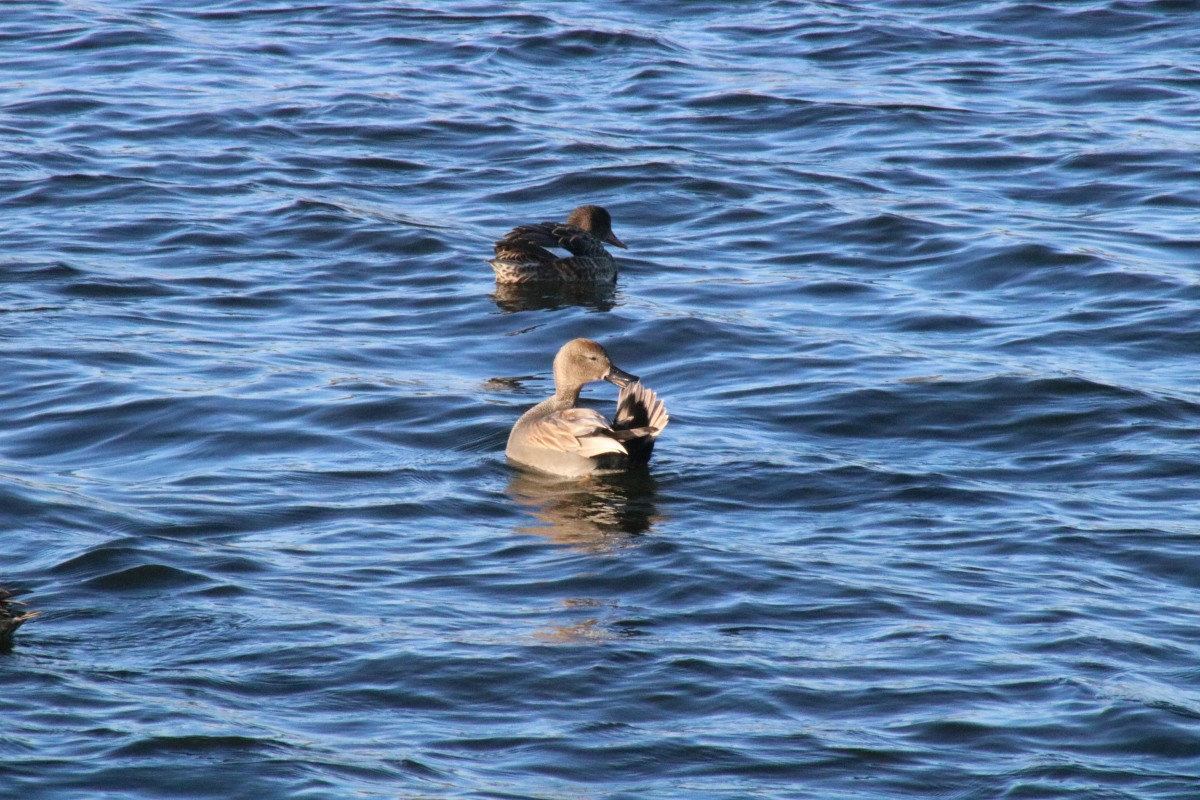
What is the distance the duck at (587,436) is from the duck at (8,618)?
3261mm

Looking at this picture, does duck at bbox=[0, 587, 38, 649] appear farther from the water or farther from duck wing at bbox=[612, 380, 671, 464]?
duck wing at bbox=[612, 380, 671, 464]

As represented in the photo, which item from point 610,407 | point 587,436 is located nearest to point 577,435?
point 587,436

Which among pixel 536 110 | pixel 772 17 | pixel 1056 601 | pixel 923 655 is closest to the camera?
pixel 923 655

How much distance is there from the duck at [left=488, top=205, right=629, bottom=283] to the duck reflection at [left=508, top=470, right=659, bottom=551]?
3.98 meters

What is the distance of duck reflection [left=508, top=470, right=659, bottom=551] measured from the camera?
849cm

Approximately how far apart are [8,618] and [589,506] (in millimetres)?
3259

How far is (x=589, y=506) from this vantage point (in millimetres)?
9070

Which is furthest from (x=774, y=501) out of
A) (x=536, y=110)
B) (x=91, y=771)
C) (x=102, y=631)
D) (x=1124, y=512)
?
(x=536, y=110)

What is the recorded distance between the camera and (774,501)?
8.82 m

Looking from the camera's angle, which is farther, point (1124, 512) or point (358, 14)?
point (358, 14)

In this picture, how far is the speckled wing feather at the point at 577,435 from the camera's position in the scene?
9.20m

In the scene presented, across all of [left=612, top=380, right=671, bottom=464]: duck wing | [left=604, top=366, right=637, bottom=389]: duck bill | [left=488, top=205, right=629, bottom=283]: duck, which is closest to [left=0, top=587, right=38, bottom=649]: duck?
[left=612, top=380, right=671, bottom=464]: duck wing

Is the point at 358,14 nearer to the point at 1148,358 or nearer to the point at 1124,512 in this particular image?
the point at 1148,358

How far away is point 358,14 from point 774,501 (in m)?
14.8
